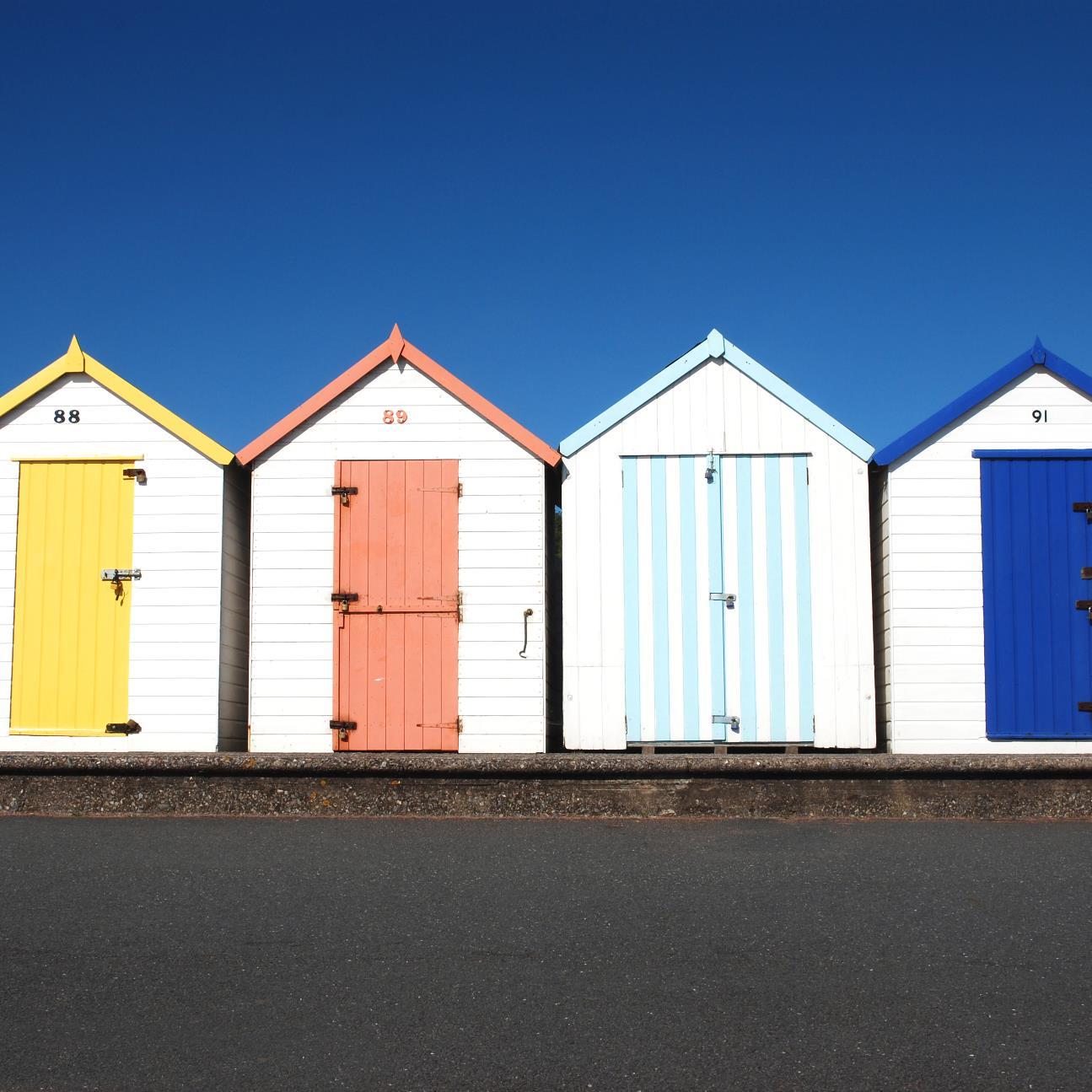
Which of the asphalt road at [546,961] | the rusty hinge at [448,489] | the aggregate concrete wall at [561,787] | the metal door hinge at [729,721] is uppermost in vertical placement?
the rusty hinge at [448,489]

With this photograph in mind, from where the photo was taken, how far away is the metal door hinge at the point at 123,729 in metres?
11.0

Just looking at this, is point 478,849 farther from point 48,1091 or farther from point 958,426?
point 958,426

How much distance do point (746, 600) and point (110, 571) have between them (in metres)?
5.38

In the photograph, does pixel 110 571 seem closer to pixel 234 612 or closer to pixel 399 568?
pixel 234 612

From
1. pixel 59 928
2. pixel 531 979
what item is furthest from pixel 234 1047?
pixel 59 928

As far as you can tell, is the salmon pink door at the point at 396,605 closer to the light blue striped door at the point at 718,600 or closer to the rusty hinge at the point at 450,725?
the rusty hinge at the point at 450,725

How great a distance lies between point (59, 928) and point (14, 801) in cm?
375

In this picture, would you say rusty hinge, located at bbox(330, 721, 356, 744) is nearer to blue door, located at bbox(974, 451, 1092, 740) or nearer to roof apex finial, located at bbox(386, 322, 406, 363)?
roof apex finial, located at bbox(386, 322, 406, 363)

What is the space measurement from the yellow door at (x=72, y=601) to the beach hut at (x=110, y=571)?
0.01 metres

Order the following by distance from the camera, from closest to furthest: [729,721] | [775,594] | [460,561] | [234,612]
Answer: [729,721]
[775,594]
[460,561]
[234,612]

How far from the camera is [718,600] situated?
1102 centimetres

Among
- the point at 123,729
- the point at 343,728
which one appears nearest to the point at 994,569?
the point at 343,728

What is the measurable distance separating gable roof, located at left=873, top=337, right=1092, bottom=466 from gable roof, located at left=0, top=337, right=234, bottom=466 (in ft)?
18.6

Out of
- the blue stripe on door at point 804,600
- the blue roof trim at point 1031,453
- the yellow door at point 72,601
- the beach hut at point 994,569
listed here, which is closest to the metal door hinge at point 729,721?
the blue stripe on door at point 804,600
